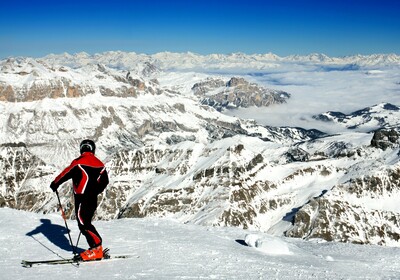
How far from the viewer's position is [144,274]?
17078 millimetres

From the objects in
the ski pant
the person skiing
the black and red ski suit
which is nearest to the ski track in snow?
the person skiing

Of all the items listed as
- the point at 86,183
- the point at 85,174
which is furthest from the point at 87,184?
the point at 85,174

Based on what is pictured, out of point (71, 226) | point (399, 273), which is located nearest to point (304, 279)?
point (399, 273)

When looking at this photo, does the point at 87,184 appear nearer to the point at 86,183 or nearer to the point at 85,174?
the point at 86,183

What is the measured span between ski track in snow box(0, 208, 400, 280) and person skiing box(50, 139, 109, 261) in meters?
0.89

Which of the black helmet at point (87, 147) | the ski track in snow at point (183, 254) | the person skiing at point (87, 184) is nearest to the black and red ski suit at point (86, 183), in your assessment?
the person skiing at point (87, 184)

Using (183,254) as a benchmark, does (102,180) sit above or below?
above

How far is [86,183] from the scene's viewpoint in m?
18.4

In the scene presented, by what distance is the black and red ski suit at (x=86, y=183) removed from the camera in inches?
724

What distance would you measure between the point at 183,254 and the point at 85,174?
6444 millimetres

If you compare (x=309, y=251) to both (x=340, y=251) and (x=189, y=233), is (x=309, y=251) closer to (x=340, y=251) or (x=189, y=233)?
(x=340, y=251)

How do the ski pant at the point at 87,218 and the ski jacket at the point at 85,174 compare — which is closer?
the ski jacket at the point at 85,174

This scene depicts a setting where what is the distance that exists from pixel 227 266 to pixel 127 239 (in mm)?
7856

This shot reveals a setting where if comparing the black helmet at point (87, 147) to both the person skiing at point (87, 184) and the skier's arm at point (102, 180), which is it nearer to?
the person skiing at point (87, 184)
